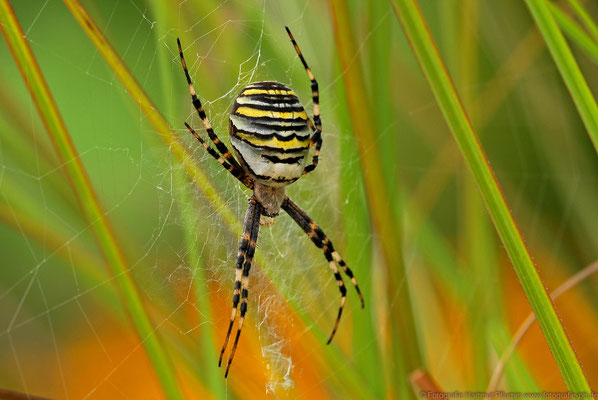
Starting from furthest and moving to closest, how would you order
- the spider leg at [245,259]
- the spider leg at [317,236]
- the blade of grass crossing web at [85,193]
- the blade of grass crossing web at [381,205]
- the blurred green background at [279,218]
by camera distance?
the spider leg at [317,236]
the spider leg at [245,259]
the blade of grass crossing web at [381,205]
the blurred green background at [279,218]
the blade of grass crossing web at [85,193]

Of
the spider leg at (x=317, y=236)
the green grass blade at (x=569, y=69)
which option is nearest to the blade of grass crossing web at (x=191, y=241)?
the spider leg at (x=317, y=236)

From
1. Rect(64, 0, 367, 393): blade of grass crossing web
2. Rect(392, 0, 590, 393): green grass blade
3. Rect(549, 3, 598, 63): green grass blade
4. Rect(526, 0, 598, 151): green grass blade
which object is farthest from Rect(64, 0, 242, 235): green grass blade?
Rect(549, 3, 598, 63): green grass blade

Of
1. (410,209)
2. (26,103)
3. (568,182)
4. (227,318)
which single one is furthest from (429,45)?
(568,182)

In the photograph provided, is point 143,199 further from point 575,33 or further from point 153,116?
point 575,33

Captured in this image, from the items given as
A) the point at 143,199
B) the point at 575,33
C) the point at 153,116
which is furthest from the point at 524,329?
the point at 143,199

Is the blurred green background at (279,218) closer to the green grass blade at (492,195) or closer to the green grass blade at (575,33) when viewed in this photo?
the green grass blade at (575,33)

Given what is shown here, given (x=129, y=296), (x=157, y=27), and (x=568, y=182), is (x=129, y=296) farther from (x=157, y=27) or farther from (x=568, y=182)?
(x=568, y=182)
